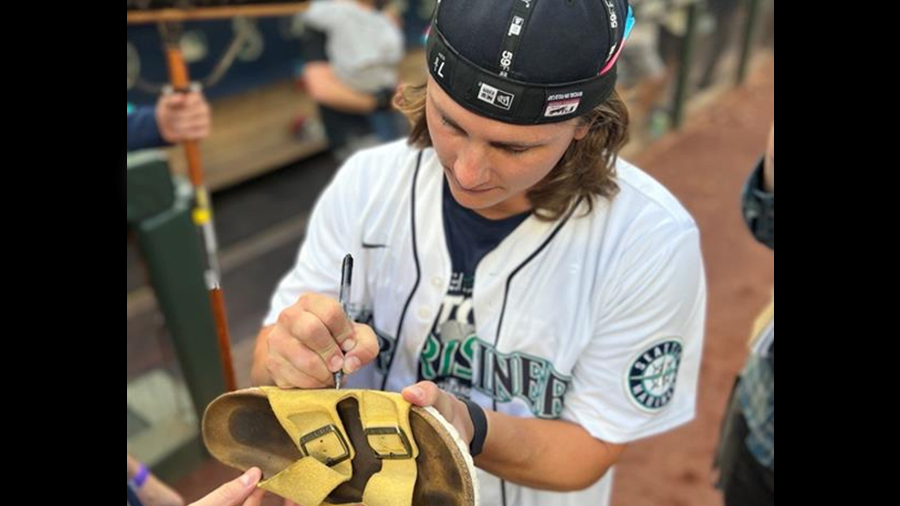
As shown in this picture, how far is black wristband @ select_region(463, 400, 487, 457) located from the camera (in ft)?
4.36

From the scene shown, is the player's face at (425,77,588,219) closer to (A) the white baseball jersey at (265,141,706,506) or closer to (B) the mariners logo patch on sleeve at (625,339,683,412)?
(A) the white baseball jersey at (265,141,706,506)

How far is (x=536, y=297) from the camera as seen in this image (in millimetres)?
1448

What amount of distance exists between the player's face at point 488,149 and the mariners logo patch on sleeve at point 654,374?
0.43 m

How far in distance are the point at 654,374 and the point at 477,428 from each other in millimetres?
404

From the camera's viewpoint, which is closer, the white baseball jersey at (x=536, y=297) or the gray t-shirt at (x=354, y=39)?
the white baseball jersey at (x=536, y=297)

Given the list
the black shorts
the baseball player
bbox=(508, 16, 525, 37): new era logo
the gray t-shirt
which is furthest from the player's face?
the gray t-shirt

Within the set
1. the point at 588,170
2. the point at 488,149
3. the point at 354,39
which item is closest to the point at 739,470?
the point at 588,170

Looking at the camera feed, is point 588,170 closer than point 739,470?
Yes

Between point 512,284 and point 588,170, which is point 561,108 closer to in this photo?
point 588,170

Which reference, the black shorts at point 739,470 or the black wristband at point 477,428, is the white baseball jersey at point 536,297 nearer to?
the black wristband at point 477,428

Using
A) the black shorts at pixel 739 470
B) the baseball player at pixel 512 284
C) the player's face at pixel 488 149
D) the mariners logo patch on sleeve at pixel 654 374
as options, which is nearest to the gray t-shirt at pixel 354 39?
the baseball player at pixel 512 284

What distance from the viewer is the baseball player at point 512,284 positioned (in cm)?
125
